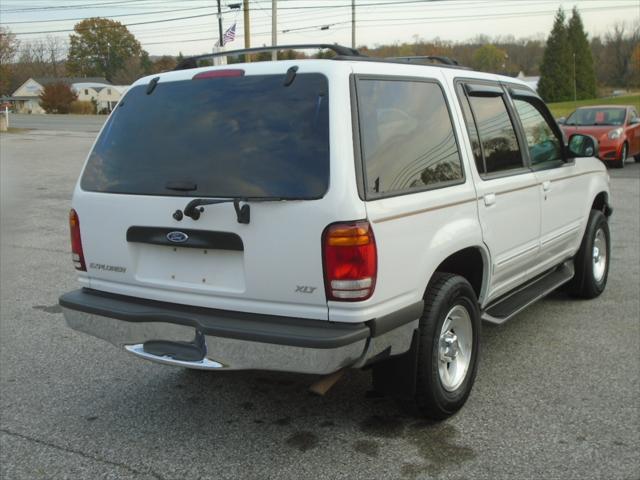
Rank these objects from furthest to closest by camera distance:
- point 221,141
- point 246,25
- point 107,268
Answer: point 246,25, point 107,268, point 221,141

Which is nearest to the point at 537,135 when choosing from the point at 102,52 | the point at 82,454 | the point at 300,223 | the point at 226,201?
the point at 300,223

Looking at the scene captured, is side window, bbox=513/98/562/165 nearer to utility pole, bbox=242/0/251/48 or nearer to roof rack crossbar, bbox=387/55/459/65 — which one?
roof rack crossbar, bbox=387/55/459/65

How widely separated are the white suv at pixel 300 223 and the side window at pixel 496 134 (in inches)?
1.2

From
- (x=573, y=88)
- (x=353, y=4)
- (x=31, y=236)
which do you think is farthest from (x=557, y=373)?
(x=573, y=88)

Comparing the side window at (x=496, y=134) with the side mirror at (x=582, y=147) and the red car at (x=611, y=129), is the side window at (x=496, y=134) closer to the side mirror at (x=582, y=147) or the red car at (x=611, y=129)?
the side mirror at (x=582, y=147)

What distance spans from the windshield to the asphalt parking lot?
45.2 feet

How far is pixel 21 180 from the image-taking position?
16906 mm

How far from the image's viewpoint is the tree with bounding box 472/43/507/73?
83106 mm

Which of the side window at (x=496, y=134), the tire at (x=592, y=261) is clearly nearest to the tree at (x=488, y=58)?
the tire at (x=592, y=261)

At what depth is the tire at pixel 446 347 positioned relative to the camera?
11.8 feet

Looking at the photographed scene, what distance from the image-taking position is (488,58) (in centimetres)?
8538

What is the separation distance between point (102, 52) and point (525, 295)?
119 m

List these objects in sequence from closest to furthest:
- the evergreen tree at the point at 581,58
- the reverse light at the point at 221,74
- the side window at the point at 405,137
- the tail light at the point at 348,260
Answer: the tail light at the point at 348,260 < the side window at the point at 405,137 < the reverse light at the point at 221,74 < the evergreen tree at the point at 581,58

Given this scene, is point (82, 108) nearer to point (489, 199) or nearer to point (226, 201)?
point (489, 199)
